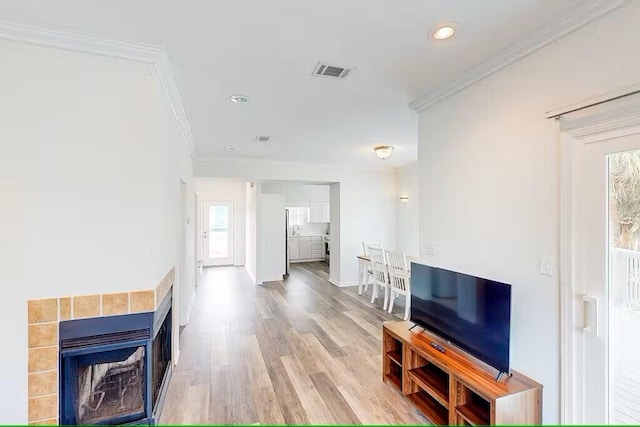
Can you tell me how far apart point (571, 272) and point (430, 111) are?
5.76ft

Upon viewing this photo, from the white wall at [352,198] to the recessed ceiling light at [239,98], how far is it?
9.28 feet

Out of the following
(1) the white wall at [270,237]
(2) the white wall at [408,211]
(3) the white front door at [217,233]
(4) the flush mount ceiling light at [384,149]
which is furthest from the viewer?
(3) the white front door at [217,233]

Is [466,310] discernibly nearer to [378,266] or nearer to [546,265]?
[546,265]

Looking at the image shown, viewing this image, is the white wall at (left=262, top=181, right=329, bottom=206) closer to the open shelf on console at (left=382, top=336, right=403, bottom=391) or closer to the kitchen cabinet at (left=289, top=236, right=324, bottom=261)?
the kitchen cabinet at (left=289, top=236, right=324, bottom=261)

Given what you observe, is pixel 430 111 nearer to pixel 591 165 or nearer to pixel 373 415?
pixel 591 165

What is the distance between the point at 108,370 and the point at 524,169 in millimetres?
3005

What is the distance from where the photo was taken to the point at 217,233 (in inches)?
358

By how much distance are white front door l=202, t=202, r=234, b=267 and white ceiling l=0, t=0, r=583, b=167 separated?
236 inches

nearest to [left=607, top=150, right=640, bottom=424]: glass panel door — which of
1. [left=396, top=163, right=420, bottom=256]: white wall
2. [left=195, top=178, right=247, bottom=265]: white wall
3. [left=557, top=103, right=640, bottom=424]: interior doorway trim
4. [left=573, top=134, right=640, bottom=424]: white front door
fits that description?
[left=573, top=134, right=640, bottom=424]: white front door

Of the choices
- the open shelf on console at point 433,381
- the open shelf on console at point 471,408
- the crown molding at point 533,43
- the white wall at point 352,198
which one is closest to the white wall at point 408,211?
the white wall at point 352,198

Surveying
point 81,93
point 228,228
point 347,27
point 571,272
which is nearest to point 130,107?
point 81,93

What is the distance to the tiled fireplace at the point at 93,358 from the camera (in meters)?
1.72

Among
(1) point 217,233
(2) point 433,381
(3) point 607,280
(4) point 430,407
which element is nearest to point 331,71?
(3) point 607,280

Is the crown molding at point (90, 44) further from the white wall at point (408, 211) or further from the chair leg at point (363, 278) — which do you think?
the white wall at point (408, 211)
